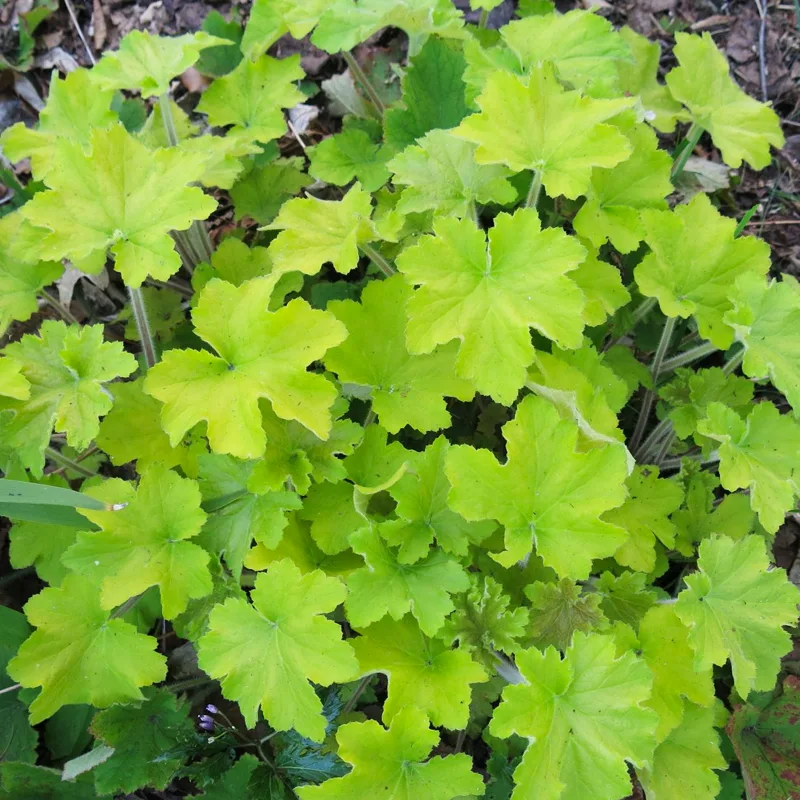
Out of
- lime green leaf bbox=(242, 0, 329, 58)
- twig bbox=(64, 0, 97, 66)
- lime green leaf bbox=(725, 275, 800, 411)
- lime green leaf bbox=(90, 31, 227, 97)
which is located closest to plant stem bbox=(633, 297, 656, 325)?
lime green leaf bbox=(725, 275, 800, 411)

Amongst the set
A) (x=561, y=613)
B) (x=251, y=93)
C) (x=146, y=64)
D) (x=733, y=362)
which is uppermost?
(x=146, y=64)

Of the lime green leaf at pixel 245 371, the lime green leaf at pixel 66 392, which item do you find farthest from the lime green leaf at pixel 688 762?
the lime green leaf at pixel 66 392

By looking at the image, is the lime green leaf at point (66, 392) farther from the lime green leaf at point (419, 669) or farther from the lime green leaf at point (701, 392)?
the lime green leaf at point (701, 392)

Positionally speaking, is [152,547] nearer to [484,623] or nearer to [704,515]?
[484,623]

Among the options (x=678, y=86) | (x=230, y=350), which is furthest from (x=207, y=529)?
(x=678, y=86)

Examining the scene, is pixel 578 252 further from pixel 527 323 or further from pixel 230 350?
pixel 230 350

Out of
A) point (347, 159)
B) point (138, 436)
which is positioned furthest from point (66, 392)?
point (347, 159)
